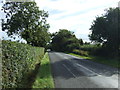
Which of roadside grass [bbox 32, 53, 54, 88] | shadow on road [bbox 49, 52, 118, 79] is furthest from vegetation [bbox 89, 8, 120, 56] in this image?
roadside grass [bbox 32, 53, 54, 88]

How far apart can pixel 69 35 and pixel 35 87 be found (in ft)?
357

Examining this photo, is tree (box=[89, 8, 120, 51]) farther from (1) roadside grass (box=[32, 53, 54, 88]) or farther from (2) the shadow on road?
(1) roadside grass (box=[32, 53, 54, 88])

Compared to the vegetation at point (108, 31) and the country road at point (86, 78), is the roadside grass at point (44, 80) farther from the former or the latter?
the vegetation at point (108, 31)

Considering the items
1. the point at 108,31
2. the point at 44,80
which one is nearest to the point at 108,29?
the point at 108,31

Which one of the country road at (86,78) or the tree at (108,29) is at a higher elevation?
the tree at (108,29)

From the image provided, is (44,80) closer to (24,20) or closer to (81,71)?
(81,71)

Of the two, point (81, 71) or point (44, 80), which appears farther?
point (81, 71)

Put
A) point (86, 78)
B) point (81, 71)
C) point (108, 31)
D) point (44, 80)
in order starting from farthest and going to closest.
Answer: point (108, 31) < point (81, 71) < point (86, 78) < point (44, 80)

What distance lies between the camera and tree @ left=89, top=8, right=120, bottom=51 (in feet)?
105

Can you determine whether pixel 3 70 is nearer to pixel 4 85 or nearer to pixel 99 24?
pixel 4 85

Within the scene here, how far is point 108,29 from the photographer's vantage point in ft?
108

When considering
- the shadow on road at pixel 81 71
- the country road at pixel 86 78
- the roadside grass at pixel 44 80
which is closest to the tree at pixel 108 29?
the shadow on road at pixel 81 71

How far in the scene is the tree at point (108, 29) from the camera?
3192 centimetres

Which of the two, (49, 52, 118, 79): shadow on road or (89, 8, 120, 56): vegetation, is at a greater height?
(89, 8, 120, 56): vegetation
